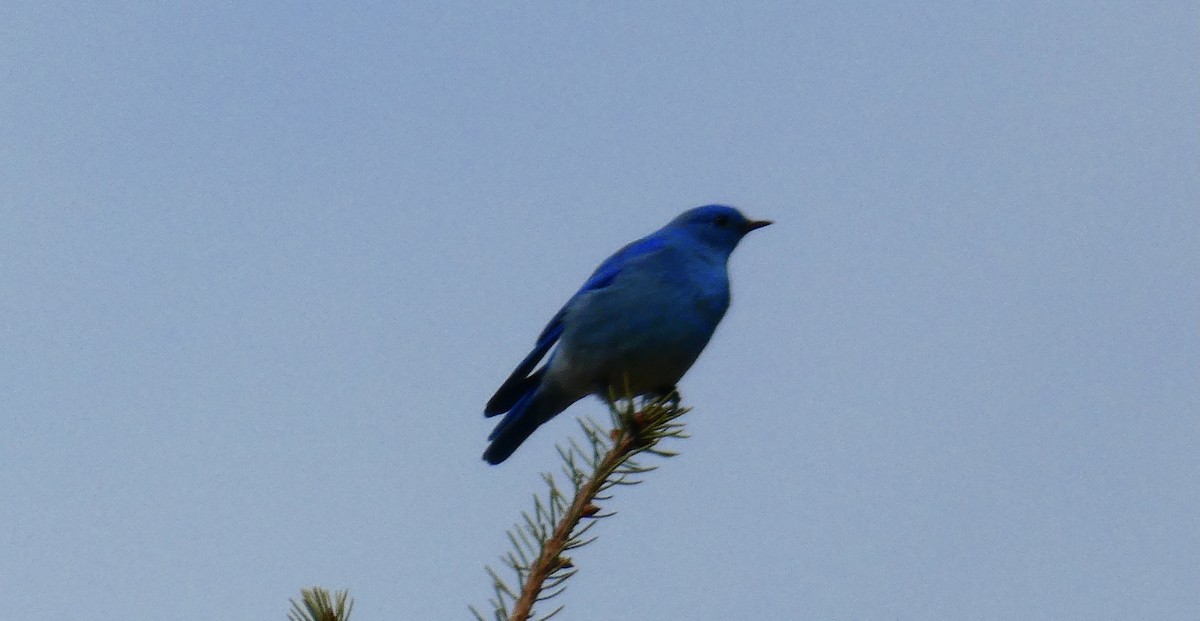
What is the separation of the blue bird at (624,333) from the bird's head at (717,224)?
344 millimetres

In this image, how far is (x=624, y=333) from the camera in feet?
20.0

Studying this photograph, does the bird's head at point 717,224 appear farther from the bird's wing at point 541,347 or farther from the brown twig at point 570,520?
the brown twig at point 570,520


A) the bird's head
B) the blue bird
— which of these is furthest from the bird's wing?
the bird's head

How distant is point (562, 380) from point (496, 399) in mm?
504

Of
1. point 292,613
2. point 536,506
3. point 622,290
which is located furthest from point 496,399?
point 292,613

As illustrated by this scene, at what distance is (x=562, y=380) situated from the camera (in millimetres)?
6320

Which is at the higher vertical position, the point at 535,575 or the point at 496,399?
the point at 496,399

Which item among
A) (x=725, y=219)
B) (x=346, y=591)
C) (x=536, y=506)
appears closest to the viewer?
(x=346, y=591)

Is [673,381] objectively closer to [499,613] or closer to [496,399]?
[496,399]

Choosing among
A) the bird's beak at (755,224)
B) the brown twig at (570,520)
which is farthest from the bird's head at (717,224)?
the brown twig at (570,520)

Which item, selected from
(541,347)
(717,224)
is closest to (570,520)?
(541,347)

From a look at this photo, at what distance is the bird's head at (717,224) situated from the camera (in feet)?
24.2

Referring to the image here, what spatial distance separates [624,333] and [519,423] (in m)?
0.83

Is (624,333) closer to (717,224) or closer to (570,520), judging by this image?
(717,224)
